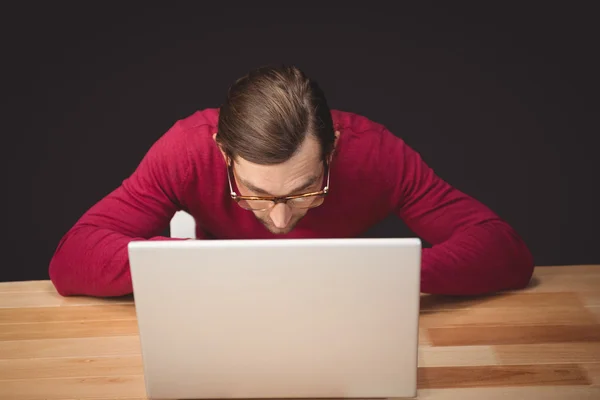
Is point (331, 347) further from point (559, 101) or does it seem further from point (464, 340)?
point (559, 101)

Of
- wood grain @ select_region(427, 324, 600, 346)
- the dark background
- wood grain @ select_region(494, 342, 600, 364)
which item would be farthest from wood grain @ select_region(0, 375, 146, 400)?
the dark background

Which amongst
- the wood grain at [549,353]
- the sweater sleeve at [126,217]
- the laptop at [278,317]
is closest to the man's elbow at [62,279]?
the sweater sleeve at [126,217]

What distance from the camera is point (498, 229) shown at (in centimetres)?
209

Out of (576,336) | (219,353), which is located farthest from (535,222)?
(219,353)

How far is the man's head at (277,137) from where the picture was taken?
1838 mm

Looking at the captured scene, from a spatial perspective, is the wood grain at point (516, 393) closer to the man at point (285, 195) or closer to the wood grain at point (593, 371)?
Result: the wood grain at point (593, 371)

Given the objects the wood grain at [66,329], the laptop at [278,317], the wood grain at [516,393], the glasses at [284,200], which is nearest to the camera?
the laptop at [278,317]

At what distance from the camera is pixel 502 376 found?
1.60m

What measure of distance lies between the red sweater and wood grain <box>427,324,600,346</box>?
0.68 feet

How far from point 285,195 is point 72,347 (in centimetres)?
56

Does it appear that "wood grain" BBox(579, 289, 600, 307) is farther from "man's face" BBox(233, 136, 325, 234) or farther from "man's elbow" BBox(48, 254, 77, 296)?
"man's elbow" BBox(48, 254, 77, 296)

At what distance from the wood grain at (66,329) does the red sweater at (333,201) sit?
0.15 metres

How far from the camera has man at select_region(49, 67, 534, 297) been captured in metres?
1.87

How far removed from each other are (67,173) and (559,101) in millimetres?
1993
